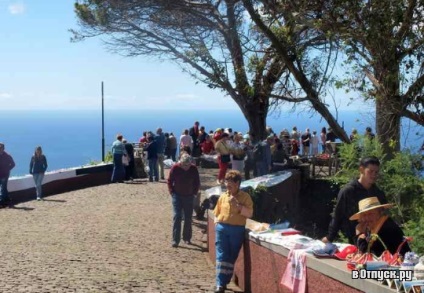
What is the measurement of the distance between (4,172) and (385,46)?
9.97 metres

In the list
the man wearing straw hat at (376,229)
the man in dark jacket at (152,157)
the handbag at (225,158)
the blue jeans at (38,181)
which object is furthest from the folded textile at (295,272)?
the man in dark jacket at (152,157)

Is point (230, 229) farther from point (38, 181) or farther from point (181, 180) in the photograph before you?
point (38, 181)

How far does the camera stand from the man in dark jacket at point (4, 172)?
15.8m

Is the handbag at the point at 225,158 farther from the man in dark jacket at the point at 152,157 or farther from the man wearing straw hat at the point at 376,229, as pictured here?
the man wearing straw hat at the point at 376,229

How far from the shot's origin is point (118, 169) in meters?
20.3

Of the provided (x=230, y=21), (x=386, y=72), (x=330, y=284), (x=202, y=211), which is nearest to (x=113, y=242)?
(x=202, y=211)

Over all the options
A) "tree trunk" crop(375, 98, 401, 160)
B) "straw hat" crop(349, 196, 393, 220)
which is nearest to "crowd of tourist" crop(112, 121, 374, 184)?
"tree trunk" crop(375, 98, 401, 160)

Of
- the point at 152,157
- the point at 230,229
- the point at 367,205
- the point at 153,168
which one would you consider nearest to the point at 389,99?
the point at 230,229

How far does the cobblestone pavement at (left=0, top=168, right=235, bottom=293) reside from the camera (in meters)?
8.48

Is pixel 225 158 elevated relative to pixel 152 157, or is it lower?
elevated

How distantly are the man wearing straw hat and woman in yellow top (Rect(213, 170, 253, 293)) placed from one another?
2184mm

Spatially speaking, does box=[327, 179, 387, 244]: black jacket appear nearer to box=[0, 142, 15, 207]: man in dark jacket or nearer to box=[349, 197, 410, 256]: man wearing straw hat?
box=[349, 197, 410, 256]: man wearing straw hat

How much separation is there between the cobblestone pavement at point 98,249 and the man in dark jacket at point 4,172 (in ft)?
1.25

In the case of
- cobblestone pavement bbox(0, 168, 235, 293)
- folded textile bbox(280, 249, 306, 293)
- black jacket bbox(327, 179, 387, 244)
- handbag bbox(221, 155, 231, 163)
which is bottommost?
cobblestone pavement bbox(0, 168, 235, 293)
